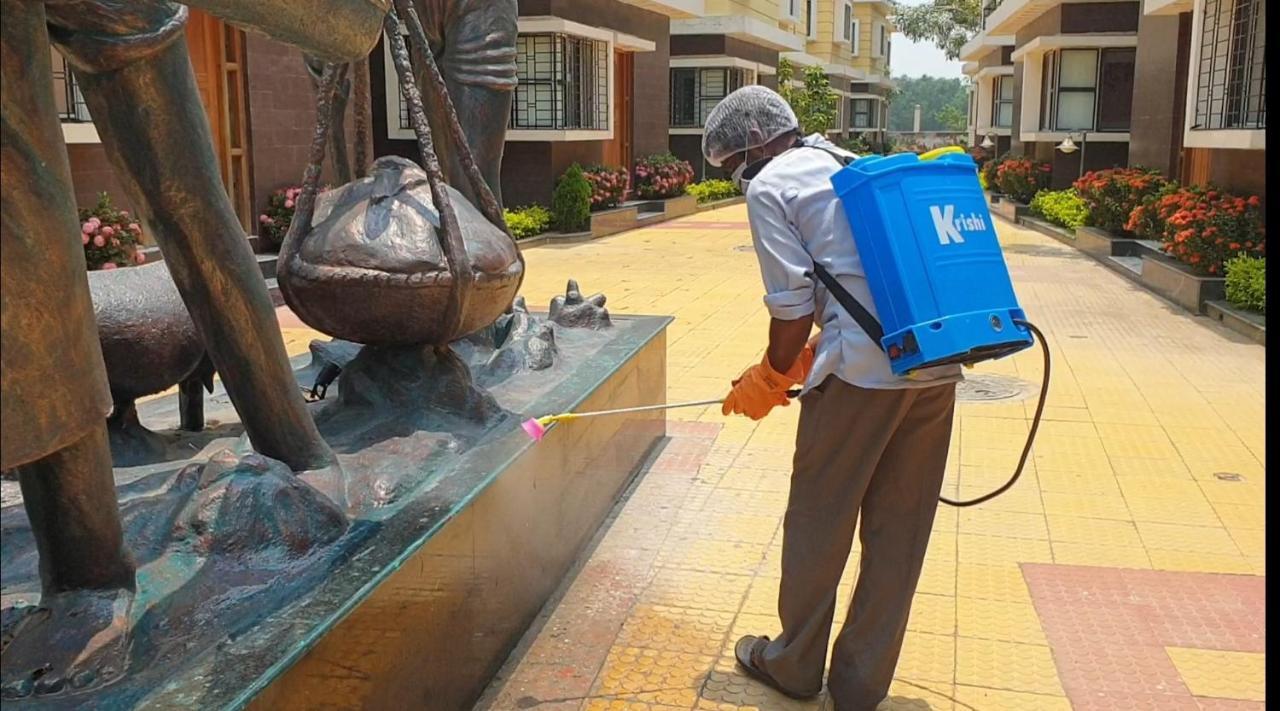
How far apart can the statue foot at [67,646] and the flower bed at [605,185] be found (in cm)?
1522

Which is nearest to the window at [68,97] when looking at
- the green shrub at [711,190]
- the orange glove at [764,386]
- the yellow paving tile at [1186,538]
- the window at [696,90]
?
the orange glove at [764,386]

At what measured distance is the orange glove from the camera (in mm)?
3068

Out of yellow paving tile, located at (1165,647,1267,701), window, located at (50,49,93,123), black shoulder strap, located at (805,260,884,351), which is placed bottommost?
yellow paving tile, located at (1165,647,1267,701)

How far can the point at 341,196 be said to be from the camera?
3.64m

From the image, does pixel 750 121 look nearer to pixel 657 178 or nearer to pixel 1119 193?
pixel 1119 193

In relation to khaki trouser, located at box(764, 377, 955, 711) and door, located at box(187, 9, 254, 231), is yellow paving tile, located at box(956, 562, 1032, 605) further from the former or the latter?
door, located at box(187, 9, 254, 231)

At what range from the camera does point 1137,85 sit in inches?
654

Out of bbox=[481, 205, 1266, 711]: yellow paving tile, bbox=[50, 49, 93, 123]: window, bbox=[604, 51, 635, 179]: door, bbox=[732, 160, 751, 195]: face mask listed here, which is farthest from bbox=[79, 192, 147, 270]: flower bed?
bbox=[604, 51, 635, 179]: door

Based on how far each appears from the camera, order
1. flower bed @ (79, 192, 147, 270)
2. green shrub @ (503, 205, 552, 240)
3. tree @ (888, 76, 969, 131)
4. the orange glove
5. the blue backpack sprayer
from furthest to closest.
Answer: tree @ (888, 76, 969, 131)
green shrub @ (503, 205, 552, 240)
flower bed @ (79, 192, 147, 270)
the orange glove
the blue backpack sprayer

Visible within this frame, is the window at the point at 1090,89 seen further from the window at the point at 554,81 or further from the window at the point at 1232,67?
the window at the point at 554,81

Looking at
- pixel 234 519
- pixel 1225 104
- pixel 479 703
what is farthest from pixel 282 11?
pixel 1225 104

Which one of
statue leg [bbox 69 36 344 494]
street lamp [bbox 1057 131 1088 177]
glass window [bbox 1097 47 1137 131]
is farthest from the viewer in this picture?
glass window [bbox 1097 47 1137 131]

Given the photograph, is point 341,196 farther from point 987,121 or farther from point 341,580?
point 987,121

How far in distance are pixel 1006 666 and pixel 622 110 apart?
18.4 metres
